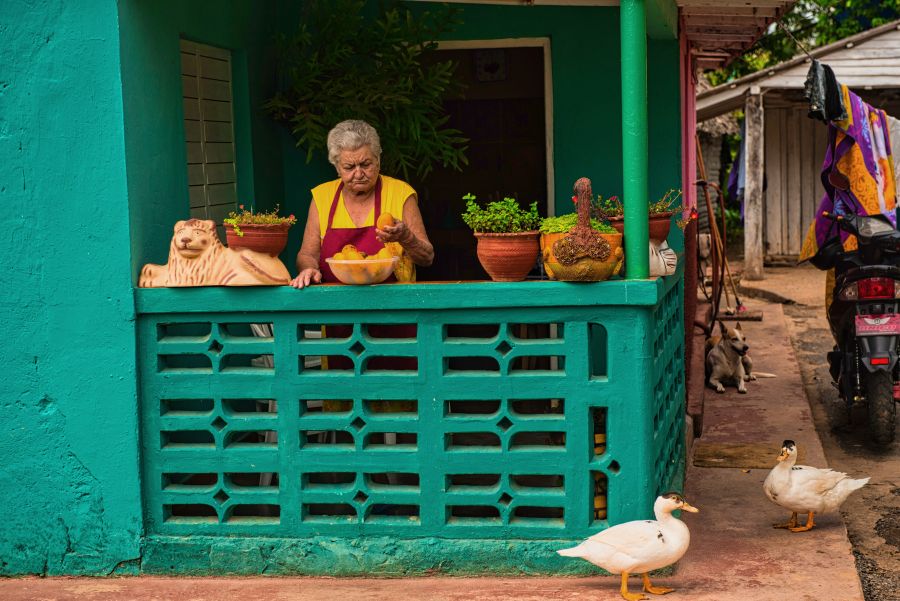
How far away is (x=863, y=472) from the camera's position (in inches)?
274

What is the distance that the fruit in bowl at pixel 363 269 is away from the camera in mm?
4816

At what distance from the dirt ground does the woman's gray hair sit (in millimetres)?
2995

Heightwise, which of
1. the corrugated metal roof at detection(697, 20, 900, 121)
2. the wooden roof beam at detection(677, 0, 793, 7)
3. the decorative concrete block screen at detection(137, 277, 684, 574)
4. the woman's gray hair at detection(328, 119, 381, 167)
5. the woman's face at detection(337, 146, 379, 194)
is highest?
the corrugated metal roof at detection(697, 20, 900, 121)

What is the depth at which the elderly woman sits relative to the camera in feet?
17.1

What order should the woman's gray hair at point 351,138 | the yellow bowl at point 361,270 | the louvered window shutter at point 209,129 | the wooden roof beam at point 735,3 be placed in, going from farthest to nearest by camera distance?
the wooden roof beam at point 735,3 → the louvered window shutter at point 209,129 → the woman's gray hair at point 351,138 → the yellow bowl at point 361,270

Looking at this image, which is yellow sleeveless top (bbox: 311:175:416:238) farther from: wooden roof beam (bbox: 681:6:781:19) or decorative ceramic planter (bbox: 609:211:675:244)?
wooden roof beam (bbox: 681:6:781:19)

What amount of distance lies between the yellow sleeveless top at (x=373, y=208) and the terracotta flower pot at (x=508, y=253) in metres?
0.57

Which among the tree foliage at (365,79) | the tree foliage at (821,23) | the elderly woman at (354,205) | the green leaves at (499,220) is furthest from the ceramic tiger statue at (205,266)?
the tree foliage at (821,23)

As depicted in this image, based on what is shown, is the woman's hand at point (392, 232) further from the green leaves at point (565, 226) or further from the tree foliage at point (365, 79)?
the tree foliage at point (365, 79)

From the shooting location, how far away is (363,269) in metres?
4.82

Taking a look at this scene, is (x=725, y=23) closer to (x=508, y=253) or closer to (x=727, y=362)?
(x=727, y=362)

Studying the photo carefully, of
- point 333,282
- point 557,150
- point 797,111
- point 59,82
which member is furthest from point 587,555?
point 797,111

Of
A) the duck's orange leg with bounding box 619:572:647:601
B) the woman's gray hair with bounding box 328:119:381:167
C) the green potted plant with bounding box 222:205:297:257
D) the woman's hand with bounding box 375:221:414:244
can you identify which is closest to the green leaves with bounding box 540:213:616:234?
the woman's hand with bounding box 375:221:414:244

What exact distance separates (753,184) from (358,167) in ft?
38.4
